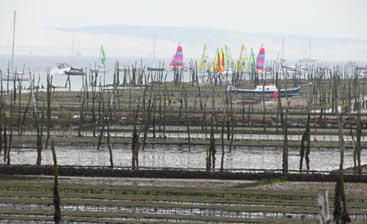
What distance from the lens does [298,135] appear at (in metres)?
62.6

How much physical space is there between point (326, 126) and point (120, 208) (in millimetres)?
36028

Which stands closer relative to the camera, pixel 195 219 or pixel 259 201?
pixel 195 219

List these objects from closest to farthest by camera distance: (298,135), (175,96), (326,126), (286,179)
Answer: (286,179) → (298,135) → (326,126) → (175,96)

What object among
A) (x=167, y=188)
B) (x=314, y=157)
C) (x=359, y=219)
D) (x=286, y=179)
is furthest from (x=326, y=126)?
(x=359, y=219)

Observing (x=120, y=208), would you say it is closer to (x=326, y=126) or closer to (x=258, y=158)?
(x=258, y=158)

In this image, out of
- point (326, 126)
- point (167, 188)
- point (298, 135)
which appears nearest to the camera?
point (167, 188)

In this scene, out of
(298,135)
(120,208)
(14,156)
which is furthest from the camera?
(298,135)

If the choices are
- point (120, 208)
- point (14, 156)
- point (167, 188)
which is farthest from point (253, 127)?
point (120, 208)

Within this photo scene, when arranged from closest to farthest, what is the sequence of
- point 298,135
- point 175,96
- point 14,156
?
point 14,156, point 298,135, point 175,96

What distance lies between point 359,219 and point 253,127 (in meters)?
34.2

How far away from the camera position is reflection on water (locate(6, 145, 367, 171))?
158 feet

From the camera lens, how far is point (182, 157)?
51.2 metres

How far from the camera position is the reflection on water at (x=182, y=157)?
4813 centimetres

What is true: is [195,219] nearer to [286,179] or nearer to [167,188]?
[167,188]
